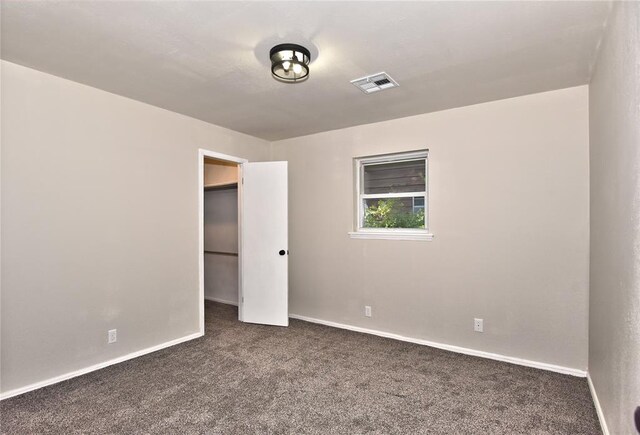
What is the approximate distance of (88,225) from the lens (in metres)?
2.97

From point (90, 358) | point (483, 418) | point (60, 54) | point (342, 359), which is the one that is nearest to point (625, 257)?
point (483, 418)

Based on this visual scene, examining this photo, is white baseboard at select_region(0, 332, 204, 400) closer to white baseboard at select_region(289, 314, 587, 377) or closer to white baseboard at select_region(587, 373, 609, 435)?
white baseboard at select_region(289, 314, 587, 377)

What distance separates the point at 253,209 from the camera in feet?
14.6

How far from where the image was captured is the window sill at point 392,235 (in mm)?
3684

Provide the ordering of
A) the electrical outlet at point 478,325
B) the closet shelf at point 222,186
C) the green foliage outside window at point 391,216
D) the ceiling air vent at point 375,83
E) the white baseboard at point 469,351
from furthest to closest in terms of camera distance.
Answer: the closet shelf at point 222,186 → the green foliage outside window at point 391,216 → the electrical outlet at point 478,325 → the white baseboard at point 469,351 → the ceiling air vent at point 375,83

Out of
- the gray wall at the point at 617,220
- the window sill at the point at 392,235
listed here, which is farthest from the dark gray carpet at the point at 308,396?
the window sill at the point at 392,235

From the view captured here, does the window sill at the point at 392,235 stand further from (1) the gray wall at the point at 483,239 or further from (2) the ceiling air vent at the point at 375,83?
(2) the ceiling air vent at the point at 375,83

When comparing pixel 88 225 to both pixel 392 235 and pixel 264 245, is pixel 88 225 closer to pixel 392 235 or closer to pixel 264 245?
pixel 264 245

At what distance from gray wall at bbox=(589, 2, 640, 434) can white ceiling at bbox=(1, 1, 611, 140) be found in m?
0.34

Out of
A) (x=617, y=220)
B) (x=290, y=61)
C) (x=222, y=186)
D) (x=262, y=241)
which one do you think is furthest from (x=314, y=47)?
(x=222, y=186)

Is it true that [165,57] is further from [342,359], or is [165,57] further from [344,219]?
[342,359]

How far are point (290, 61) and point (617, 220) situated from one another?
2098mm

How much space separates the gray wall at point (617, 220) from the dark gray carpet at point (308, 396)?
48 cm

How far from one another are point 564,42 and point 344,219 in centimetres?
267
